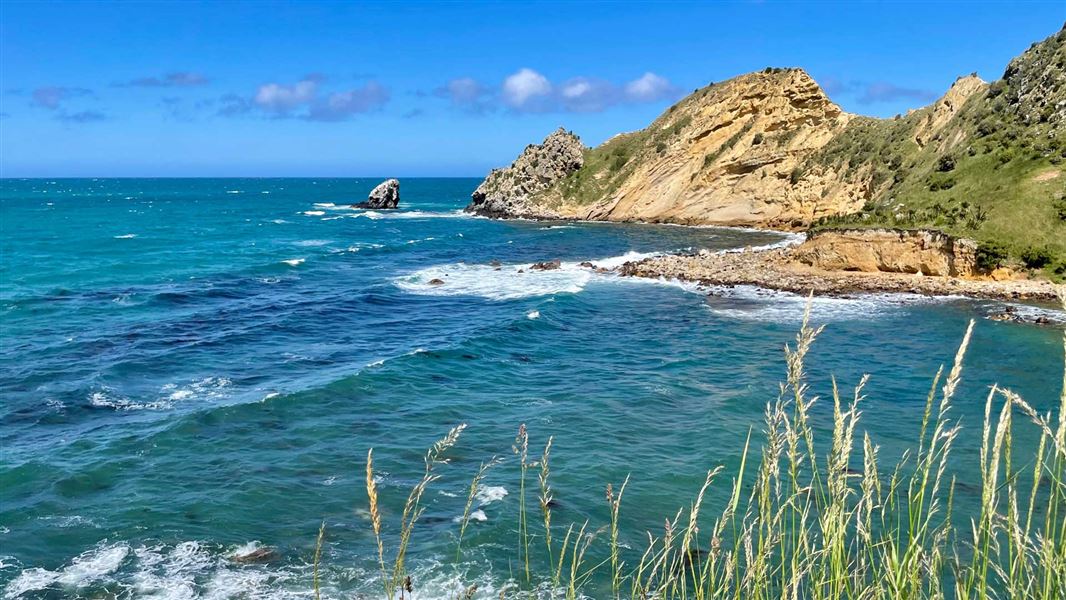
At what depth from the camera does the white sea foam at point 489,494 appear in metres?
16.6

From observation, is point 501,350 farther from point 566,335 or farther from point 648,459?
point 648,459

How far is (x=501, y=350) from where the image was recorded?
30.3 m

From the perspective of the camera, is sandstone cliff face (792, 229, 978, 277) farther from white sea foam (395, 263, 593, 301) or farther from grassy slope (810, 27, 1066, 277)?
white sea foam (395, 263, 593, 301)

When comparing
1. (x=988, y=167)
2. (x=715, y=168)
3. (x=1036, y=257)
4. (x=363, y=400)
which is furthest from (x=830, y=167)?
(x=363, y=400)

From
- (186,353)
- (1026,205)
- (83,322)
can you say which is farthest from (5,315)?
(1026,205)

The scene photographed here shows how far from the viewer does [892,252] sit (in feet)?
135

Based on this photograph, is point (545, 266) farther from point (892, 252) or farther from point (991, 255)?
point (991, 255)

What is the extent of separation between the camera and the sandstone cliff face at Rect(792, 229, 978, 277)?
39.1 m

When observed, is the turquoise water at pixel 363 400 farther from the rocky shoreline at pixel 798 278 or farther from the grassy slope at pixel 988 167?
the grassy slope at pixel 988 167

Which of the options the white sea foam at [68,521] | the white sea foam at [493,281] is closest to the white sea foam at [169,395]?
the white sea foam at [68,521]

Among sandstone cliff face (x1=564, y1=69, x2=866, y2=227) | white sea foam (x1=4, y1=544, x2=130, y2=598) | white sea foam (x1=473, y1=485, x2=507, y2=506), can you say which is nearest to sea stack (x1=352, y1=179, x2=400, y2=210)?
sandstone cliff face (x1=564, y1=69, x2=866, y2=227)

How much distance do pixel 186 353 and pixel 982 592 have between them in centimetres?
3060

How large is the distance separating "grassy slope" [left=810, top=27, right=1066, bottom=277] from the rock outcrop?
4555 centimetres

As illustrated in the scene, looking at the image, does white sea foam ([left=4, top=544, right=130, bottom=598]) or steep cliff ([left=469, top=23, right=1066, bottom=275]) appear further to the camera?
steep cliff ([left=469, top=23, right=1066, bottom=275])
